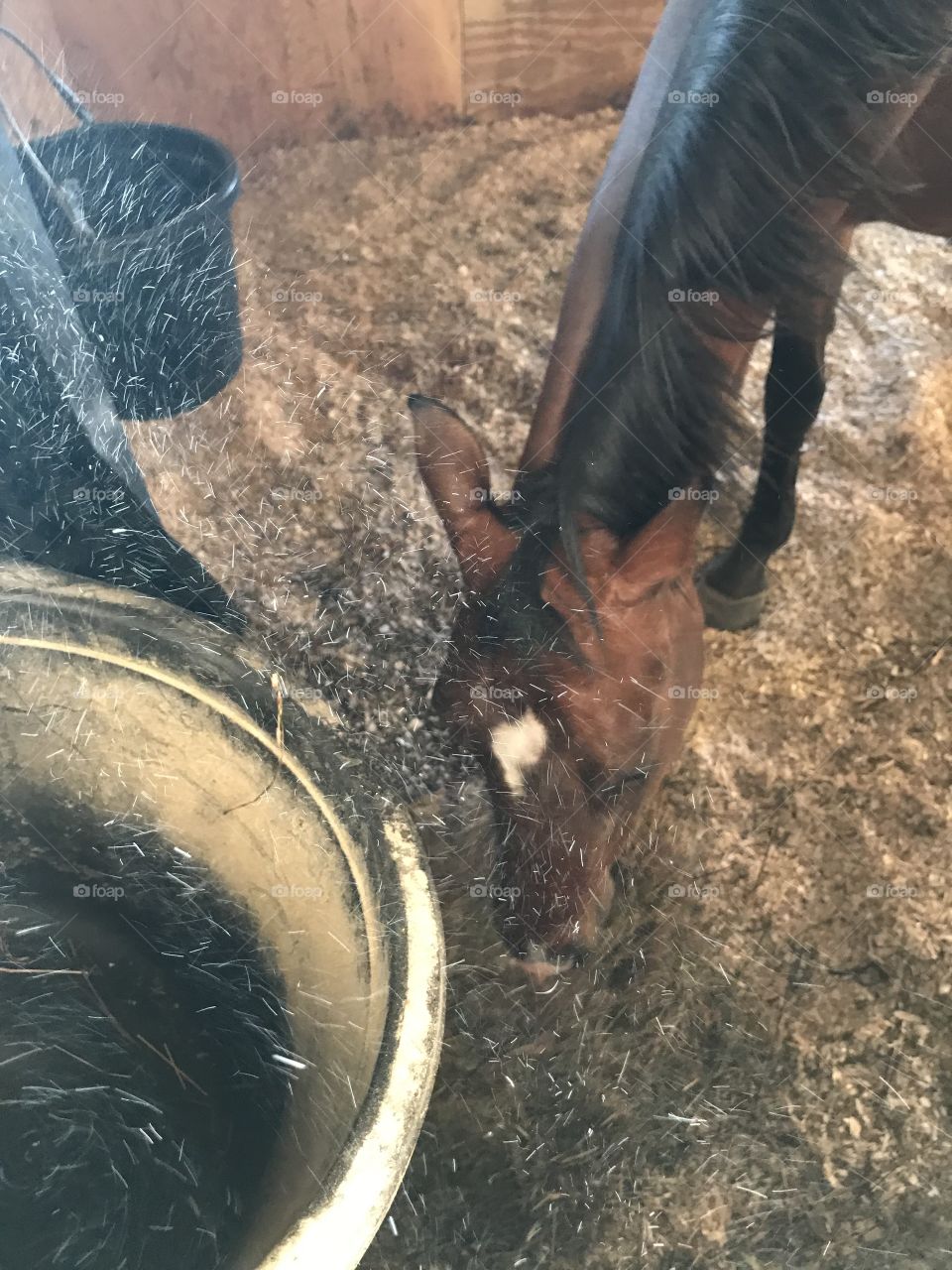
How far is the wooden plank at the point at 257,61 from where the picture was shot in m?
0.56

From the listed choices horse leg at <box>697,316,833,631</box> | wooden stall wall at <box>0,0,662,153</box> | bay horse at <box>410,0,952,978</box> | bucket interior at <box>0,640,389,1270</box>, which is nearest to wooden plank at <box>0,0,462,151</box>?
wooden stall wall at <box>0,0,662,153</box>

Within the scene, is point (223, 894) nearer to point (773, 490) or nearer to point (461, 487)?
point (461, 487)

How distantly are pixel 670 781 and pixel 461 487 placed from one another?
0.25m

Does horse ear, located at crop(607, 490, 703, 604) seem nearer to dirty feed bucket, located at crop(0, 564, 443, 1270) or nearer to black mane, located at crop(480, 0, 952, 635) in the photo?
black mane, located at crop(480, 0, 952, 635)

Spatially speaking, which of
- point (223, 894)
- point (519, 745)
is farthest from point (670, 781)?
point (223, 894)

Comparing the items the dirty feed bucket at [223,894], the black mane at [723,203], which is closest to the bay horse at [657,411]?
the black mane at [723,203]

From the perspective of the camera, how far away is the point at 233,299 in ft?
2.03

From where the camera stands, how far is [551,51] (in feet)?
1.75

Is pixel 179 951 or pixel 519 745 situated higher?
pixel 519 745

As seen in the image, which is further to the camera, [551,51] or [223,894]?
[223,894]

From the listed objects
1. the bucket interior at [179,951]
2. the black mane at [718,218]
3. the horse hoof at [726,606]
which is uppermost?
the black mane at [718,218]

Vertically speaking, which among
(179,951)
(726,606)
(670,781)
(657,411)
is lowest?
(179,951)

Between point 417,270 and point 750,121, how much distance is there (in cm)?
23

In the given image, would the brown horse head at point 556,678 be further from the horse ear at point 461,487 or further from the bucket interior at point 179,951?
the bucket interior at point 179,951
